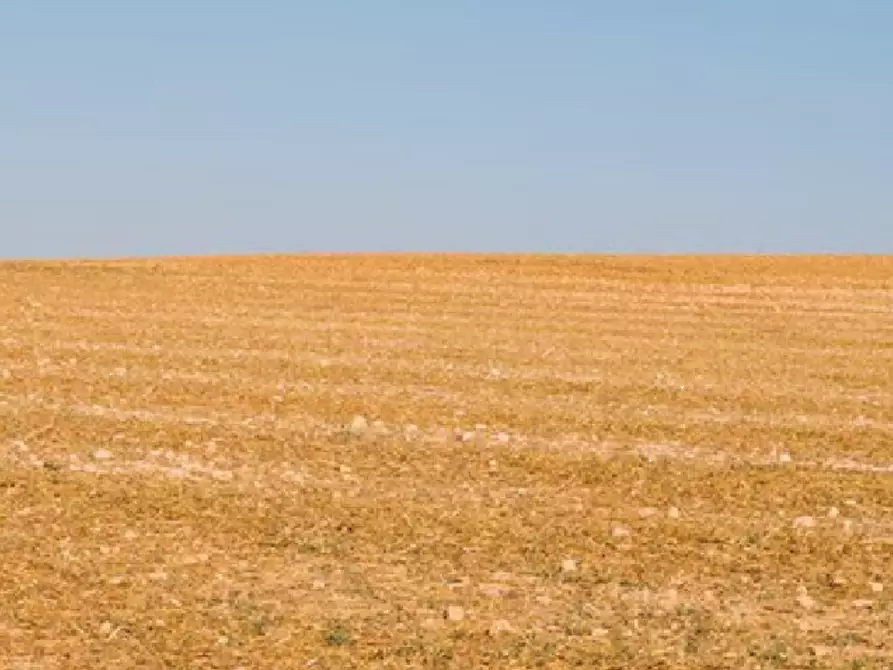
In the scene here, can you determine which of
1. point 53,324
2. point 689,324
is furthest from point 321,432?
point 689,324

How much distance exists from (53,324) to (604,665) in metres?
20.9

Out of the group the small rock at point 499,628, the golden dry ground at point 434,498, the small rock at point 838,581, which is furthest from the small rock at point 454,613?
the small rock at point 838,581

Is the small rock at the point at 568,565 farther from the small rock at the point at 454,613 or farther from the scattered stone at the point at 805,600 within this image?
the scattered stone at the point at 805,600

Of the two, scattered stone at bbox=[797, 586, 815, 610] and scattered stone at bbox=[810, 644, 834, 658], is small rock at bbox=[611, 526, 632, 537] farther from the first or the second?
scattered stone at bbox=[810, 644, 834, 658]

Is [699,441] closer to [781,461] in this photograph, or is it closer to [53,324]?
[781,461]

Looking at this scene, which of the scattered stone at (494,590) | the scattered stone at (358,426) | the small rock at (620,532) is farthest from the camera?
the scattered stone at (358,426)

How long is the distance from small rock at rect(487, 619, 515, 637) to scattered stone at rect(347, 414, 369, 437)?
726 centimetres

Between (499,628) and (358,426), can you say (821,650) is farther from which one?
(358,426)

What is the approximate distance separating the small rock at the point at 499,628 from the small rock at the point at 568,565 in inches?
62.3

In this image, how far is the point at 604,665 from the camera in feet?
32.6

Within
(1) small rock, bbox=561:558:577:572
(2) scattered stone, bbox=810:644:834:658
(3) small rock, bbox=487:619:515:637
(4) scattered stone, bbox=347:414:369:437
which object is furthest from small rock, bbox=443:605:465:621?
(4) scattered stone, bbox=347:414:369:437

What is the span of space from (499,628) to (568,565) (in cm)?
181

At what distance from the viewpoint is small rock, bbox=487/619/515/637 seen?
10.5m

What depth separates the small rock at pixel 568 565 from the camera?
40.2ft
